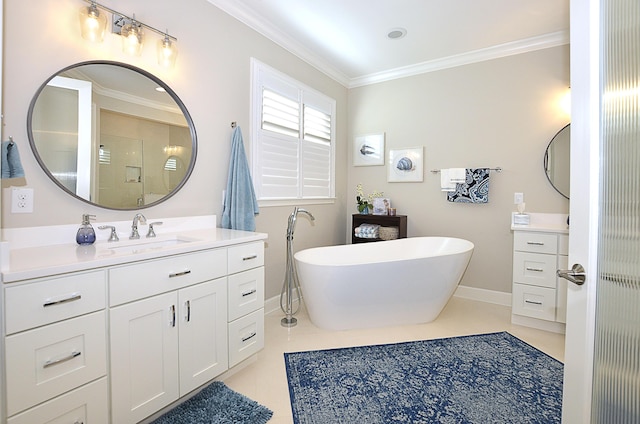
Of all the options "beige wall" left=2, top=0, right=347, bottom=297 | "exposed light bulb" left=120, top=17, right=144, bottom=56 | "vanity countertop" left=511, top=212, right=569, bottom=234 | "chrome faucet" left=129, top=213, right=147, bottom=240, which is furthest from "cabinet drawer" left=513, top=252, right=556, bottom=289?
"exposed light bulb" left=120, top=17, right=144, bottom=56

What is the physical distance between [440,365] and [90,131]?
2683 mm

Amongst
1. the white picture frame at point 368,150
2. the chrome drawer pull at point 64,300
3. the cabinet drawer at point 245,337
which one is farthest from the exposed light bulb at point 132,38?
the white picture frame at point 368,150

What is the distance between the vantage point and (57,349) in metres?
1.21

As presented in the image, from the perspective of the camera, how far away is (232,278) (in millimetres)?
1939

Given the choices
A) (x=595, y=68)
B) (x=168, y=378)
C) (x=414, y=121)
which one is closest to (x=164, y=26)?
(x=168, y=378)

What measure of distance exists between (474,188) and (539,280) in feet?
3.68

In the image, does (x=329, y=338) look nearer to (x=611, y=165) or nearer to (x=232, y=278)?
(x=232, y=278)

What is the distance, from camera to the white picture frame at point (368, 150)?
4.04 meters

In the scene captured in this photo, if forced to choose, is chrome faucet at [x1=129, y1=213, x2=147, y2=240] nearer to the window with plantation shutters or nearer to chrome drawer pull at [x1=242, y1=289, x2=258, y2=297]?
chrome drawer pull at [x1=242, y1=289, x2=258, y2=297]

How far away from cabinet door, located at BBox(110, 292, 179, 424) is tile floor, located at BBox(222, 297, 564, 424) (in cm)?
49

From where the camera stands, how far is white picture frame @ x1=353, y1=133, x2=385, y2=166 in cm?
404

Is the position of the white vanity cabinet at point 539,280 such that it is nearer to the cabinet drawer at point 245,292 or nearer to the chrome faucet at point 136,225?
the cabinet drawer at point 245,292

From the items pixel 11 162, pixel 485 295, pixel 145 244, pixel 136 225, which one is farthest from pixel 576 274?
pixel 485 295

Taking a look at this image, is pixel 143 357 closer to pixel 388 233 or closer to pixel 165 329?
pixel 165 329
